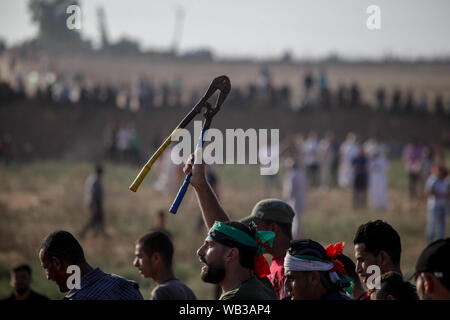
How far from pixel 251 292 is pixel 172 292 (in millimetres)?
1649

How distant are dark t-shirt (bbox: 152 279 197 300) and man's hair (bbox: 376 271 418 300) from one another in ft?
5.84

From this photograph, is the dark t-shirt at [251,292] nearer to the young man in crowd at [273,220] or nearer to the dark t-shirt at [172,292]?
the young man in crowd at [273,220]

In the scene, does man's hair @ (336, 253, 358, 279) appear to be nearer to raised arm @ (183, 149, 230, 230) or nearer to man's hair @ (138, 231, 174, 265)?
raised arm @ (183, 149, 230, 230)

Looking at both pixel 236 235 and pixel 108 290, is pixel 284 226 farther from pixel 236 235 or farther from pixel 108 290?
pixel 108 290

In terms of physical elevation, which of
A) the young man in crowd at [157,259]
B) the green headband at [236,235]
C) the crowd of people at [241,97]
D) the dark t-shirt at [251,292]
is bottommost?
the young man in crowd at [157,259]

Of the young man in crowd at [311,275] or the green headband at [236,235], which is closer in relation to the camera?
the young man in crowd at [311,275]

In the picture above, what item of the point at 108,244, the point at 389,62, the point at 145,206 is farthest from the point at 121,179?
the point at 389,62

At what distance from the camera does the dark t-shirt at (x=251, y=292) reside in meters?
4.54

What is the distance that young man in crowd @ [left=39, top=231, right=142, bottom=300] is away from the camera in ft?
16.1

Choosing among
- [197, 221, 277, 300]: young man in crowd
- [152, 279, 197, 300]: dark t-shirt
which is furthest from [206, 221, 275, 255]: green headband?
[152, 279, 197, 300]: dark t-shirt

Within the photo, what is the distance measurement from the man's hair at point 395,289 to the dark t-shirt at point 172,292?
1781 millimetres

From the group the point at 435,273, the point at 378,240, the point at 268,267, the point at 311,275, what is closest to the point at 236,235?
the point at 268,267

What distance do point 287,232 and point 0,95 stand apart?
3362 centimetres

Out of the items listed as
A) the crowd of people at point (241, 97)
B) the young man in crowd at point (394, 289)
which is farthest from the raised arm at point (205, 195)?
the crowd of people at point (241, 97)
